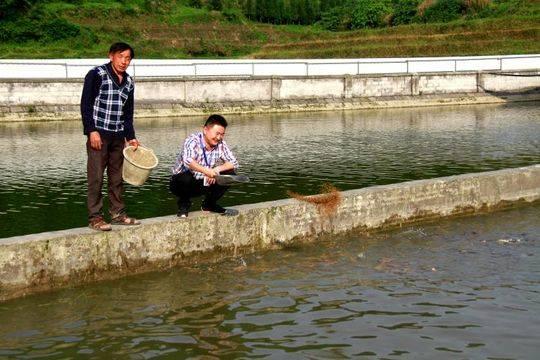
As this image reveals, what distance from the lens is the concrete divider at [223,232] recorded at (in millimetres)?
8914

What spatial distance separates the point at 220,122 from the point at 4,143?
17922 mm

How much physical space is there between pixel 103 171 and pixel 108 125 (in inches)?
21.1

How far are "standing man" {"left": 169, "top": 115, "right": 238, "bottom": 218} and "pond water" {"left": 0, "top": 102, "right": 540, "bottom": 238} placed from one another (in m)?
3.68

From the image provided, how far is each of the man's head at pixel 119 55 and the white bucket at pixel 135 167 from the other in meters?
0.97

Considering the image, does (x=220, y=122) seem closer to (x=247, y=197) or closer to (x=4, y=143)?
(x=247, y=197)

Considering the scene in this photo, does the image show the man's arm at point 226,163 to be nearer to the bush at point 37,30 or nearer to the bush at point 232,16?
the bush at point 37,30

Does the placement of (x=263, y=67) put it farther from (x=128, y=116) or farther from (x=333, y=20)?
(x=333, y=20)

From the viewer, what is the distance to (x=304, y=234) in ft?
37.3

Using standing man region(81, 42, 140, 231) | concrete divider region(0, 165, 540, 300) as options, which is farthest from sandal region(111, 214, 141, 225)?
concrete divider region(0, 165, 540, 300)

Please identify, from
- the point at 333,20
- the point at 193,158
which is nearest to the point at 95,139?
the point at 193,158

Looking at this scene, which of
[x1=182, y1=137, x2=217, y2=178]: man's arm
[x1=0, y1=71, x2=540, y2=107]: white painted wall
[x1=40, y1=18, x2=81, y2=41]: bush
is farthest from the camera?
[x1=40, y1=18, x2=81, y2=41]: bush

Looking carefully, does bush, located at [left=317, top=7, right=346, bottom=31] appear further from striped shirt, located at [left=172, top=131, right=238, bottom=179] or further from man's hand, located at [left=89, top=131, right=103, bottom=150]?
man's hand, located at [left=89, top=131, right=103, bottom=150]

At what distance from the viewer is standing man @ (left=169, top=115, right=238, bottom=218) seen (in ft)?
32.7

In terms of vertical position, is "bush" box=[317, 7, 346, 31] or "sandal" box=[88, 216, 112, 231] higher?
"bush" box=[317, 7, 346, 31]
